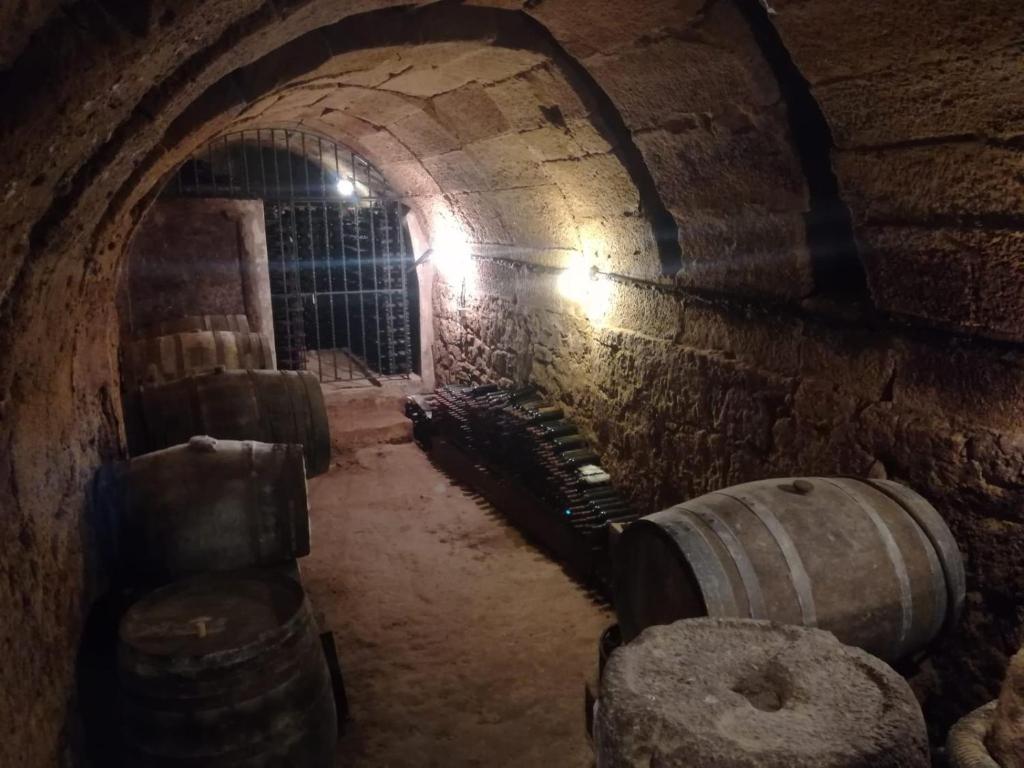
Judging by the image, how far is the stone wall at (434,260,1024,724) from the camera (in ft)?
9.27

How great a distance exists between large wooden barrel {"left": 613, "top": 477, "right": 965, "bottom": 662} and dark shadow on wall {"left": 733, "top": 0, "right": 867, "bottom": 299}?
3.86 feet

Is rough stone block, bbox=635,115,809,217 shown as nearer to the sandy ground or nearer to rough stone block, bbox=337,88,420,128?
rough stone block, bbox=337,88,420,128

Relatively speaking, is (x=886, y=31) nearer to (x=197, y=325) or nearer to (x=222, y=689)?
(x=222, y=689)

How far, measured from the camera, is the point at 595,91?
14.0ft

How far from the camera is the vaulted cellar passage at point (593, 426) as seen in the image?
197 cm

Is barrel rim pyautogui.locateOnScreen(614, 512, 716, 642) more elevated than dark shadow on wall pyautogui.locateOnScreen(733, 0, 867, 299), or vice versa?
dark shadow on wall pyautogui.locateOnScreen(733, 0, 867, 299)

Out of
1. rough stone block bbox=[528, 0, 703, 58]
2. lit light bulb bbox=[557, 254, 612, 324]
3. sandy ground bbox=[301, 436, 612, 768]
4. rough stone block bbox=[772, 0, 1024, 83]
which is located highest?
rough stone block bbox=[528, 0, 703, 58]

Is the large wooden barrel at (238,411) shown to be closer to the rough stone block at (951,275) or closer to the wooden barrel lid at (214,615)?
the wooden barrel lid at (214,615)

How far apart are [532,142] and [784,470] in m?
2.77

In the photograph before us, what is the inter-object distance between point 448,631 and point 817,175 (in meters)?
3.18

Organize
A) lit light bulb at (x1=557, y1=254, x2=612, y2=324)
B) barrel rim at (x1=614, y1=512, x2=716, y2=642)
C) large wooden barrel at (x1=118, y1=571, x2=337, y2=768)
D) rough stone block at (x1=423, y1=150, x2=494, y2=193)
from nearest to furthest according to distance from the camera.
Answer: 1. barrel rim at (x1=614, y1=512, x2=716, y2=642)
2. large wooden barrel at (x1=118, y1=571, x2=337, y2=768)
3. lit light bulb at (x1=557, y1=254, x2=612, y2=324)
4. rough stone block at (x1=423, y1=150, x2=494, y2=193)

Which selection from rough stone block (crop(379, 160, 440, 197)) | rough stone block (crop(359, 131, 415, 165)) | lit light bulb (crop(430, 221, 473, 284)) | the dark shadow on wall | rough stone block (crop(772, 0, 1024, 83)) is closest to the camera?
rough stone block (crop(772, 0, 1024, 83))

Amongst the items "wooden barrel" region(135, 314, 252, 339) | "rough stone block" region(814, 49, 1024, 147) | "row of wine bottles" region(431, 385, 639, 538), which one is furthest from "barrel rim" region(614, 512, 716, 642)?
"wooden barrel" region(135, 314, 252, 339)

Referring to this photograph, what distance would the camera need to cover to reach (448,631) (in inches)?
181
